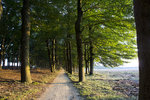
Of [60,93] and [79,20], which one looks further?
[79,20]

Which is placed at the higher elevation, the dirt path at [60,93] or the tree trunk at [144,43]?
the tree trunk at [144,43]

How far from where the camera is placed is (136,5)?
281 cm

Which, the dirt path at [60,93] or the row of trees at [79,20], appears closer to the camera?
the dirt path at [60,93]

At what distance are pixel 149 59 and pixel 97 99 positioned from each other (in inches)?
134

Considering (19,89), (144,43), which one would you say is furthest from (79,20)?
(144,43)

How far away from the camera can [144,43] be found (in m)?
2.66

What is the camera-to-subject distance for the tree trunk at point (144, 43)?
2.58 meters

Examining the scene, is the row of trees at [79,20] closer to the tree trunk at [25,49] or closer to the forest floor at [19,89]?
the tree trunk at [25,49]

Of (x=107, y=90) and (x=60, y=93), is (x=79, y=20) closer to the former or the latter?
(x=107, y=90)

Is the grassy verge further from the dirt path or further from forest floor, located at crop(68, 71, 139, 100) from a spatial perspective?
the dirt path

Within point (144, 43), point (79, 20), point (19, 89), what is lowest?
point (19, 89)

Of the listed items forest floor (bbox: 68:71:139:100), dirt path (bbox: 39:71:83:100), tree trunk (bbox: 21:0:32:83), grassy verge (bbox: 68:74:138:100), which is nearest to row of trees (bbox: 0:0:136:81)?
tree trunk (bbox: 21:0:32:83)

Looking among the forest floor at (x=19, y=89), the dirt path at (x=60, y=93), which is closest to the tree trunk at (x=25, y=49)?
the forest floor at (x=19, y=89)

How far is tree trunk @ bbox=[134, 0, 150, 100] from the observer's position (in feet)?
8.46
